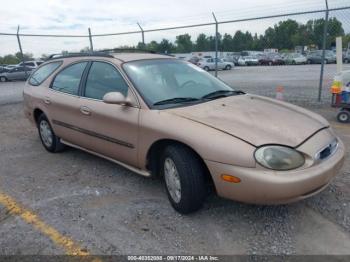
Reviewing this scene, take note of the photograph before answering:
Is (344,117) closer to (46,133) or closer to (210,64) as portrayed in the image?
(46,133)

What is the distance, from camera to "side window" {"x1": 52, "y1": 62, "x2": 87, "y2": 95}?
461 centimetres

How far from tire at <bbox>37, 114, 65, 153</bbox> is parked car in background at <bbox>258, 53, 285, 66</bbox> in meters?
40.1

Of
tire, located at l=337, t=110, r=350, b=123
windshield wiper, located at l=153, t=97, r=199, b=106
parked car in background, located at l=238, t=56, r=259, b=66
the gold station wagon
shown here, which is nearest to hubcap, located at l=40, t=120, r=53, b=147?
the gold station wagon

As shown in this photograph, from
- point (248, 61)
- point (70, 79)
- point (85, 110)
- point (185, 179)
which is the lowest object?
point (248, 61)

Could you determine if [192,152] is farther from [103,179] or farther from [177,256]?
[103,179]

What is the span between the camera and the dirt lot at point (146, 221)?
288cm

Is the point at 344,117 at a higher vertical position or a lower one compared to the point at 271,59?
higher

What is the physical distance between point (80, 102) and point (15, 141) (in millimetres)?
2760

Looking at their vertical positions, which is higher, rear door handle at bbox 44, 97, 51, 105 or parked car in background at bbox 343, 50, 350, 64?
rear door handle at bbox 44, 97, 51, 105

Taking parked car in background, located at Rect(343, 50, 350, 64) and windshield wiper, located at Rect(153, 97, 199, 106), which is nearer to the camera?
windshield wiper, located at Rect(153, 97, 199, 106)

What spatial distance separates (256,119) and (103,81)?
200cm

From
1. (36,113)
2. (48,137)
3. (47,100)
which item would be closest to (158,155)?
(47,100)

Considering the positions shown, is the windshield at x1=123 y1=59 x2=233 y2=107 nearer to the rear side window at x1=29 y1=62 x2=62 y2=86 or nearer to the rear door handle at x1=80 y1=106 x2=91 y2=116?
the rear door handle at x1=80 y1=106 x2=91 y2=116

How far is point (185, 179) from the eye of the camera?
3105mm
